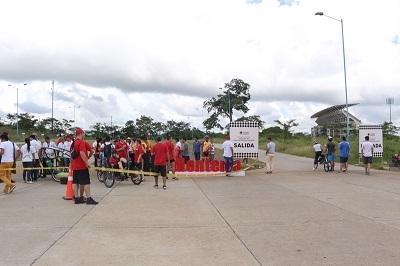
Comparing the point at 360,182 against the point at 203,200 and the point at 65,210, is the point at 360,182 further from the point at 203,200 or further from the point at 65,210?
the point at 65,210

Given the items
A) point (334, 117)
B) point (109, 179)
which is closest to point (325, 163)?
point (109, 179)

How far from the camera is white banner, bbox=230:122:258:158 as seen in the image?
77.2 feet

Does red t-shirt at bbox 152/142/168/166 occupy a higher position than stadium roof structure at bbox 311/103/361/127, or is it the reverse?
stadium roof structure at bbox 311/103/361/127

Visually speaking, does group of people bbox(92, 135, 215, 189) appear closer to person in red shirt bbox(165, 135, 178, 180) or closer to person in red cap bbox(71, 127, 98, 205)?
person in red shirt bbox(165, 135, 178, 180)

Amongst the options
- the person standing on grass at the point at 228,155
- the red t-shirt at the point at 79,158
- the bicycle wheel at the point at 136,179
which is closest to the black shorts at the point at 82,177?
the red t-shirt at the point at 79,158

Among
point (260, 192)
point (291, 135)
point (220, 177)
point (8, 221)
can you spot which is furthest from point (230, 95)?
point (8, 221)

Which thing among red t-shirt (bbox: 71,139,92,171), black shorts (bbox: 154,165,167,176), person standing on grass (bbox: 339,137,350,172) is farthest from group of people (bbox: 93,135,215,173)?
person standing on grass (bbox: 339,137,350,172)

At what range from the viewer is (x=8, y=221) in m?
10.0

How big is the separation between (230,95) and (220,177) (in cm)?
6383

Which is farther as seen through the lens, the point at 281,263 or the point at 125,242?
the point at 125,242

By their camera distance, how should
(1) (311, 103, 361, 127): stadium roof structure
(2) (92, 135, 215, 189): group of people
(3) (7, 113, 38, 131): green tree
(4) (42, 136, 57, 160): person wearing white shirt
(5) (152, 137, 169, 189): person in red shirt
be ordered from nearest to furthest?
(5) (152, 137, 169, 189): person in red shirt < (2) (92, 135, 215, 189): group of people < (4) (42, 136, 57, 160): person wearing white shirt < (1) (311, 103, 361, 127): stadium roof structure < (3) (7, 113, 38, 131): green tree

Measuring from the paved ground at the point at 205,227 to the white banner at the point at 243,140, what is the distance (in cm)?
772

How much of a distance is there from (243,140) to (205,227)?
14.4 metres

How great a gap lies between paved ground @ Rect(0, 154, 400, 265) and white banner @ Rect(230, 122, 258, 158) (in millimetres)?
7717
